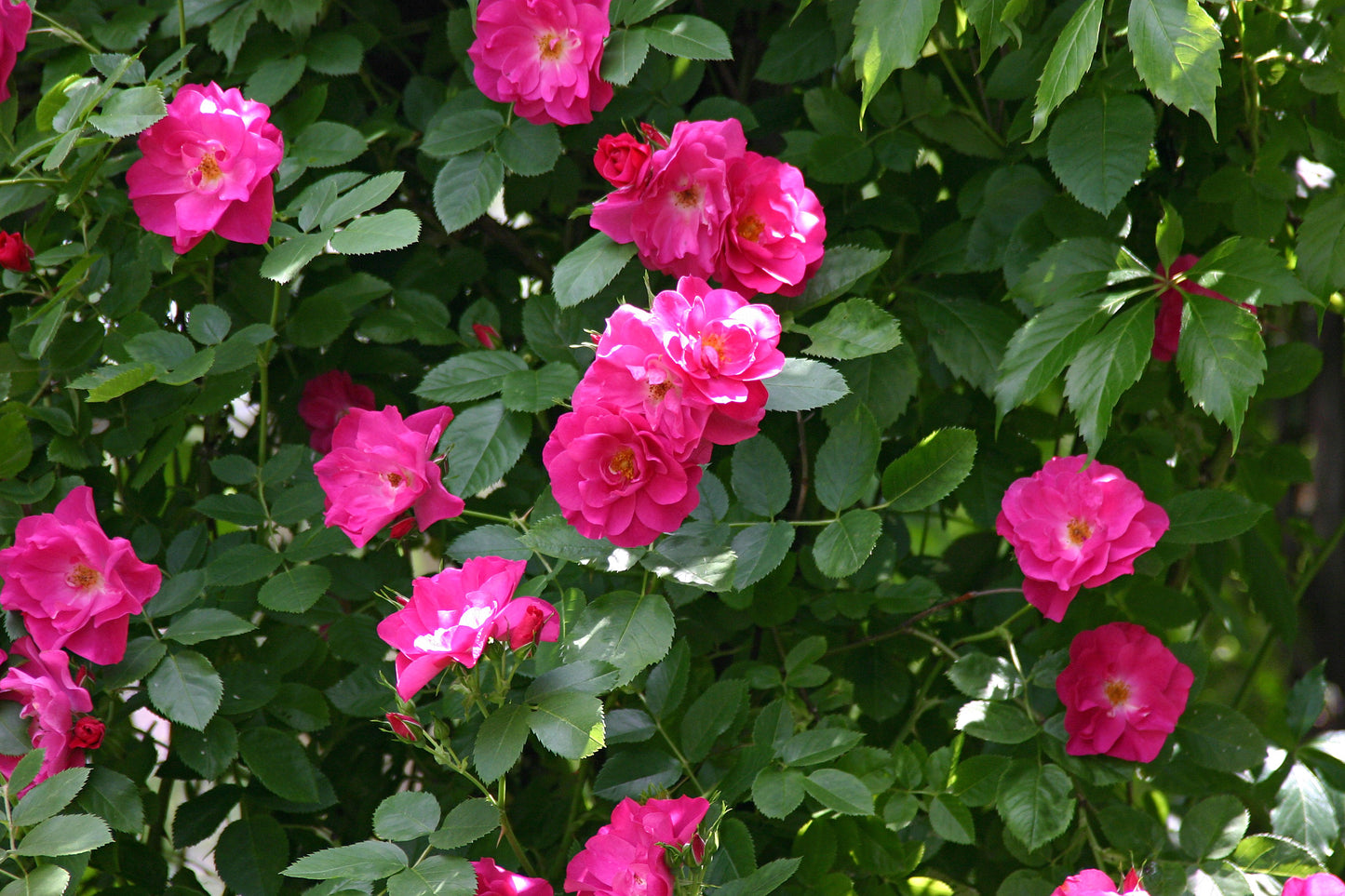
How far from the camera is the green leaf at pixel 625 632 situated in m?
0.93

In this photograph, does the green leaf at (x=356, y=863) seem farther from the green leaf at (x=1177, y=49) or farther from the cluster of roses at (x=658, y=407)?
the green leaf at (x=1177, y=49)

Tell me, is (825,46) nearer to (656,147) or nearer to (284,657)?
(656,147)

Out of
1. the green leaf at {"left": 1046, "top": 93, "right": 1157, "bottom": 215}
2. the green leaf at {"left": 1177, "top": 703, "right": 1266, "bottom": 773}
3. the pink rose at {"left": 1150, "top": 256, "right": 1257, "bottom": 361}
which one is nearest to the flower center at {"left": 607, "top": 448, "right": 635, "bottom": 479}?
the green leaf at {"left": 1046, "top": 93, "right": 1157, "bottom": 215}

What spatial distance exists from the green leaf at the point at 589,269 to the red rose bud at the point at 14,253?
23.0 inches

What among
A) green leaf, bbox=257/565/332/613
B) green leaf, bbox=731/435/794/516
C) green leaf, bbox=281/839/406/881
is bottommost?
green leaf, bbox=281/839/406/881

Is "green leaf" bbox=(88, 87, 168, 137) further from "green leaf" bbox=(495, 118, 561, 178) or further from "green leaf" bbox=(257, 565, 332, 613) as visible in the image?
"green leaf" bbox=(257, 565, 332, 613)

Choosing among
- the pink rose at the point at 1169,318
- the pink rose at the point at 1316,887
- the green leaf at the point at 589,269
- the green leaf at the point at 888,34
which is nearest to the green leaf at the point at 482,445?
the green leaf at the point at 589,269

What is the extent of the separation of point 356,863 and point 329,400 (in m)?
0.61

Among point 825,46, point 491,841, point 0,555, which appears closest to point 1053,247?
point 825,46

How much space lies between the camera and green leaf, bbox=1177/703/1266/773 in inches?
45.5

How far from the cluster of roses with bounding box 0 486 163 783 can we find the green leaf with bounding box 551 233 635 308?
0.49 meters

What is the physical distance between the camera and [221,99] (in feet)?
3.56

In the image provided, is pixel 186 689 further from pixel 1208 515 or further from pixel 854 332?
pixel 1208 515

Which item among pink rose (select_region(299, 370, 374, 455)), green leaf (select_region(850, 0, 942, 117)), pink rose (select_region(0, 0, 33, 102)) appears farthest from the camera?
pink rose (select_region(299, 370, 374, 455))
